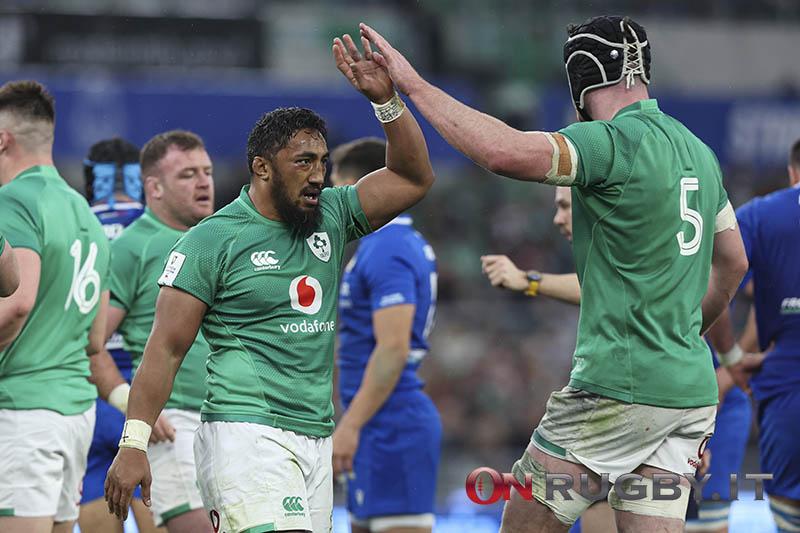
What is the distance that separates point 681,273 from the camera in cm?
432

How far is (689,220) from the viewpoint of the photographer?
170 inches

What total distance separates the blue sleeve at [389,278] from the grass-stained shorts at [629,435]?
7.22ft

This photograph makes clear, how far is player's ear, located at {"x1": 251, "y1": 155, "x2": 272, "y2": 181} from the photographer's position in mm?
4590

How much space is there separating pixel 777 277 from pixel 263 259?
10.6 feet

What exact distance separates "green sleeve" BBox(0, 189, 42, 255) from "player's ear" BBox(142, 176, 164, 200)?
3.66ft

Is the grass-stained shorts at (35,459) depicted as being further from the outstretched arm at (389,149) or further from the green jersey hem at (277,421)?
the outstretched arm at (389,149)

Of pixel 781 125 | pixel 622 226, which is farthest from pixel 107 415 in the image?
pixel 781 125

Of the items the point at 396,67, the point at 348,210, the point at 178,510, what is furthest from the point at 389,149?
the point at 178,510

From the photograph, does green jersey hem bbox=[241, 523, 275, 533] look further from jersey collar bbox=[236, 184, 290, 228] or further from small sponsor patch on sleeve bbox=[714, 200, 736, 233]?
small sponsor patch on sleeve bbox=[714, 200, 736, 233]

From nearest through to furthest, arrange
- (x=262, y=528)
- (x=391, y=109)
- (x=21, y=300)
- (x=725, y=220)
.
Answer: (x=262, y=528), (x=391, y=109), (x=725, y=220), (x=21, y=300)

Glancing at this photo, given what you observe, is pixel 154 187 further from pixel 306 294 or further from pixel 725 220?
pixel 725 220

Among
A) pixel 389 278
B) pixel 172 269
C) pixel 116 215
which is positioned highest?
pixel 116 215

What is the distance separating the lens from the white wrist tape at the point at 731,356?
6.37 m

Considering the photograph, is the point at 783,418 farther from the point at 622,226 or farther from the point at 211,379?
the point at 211,379
